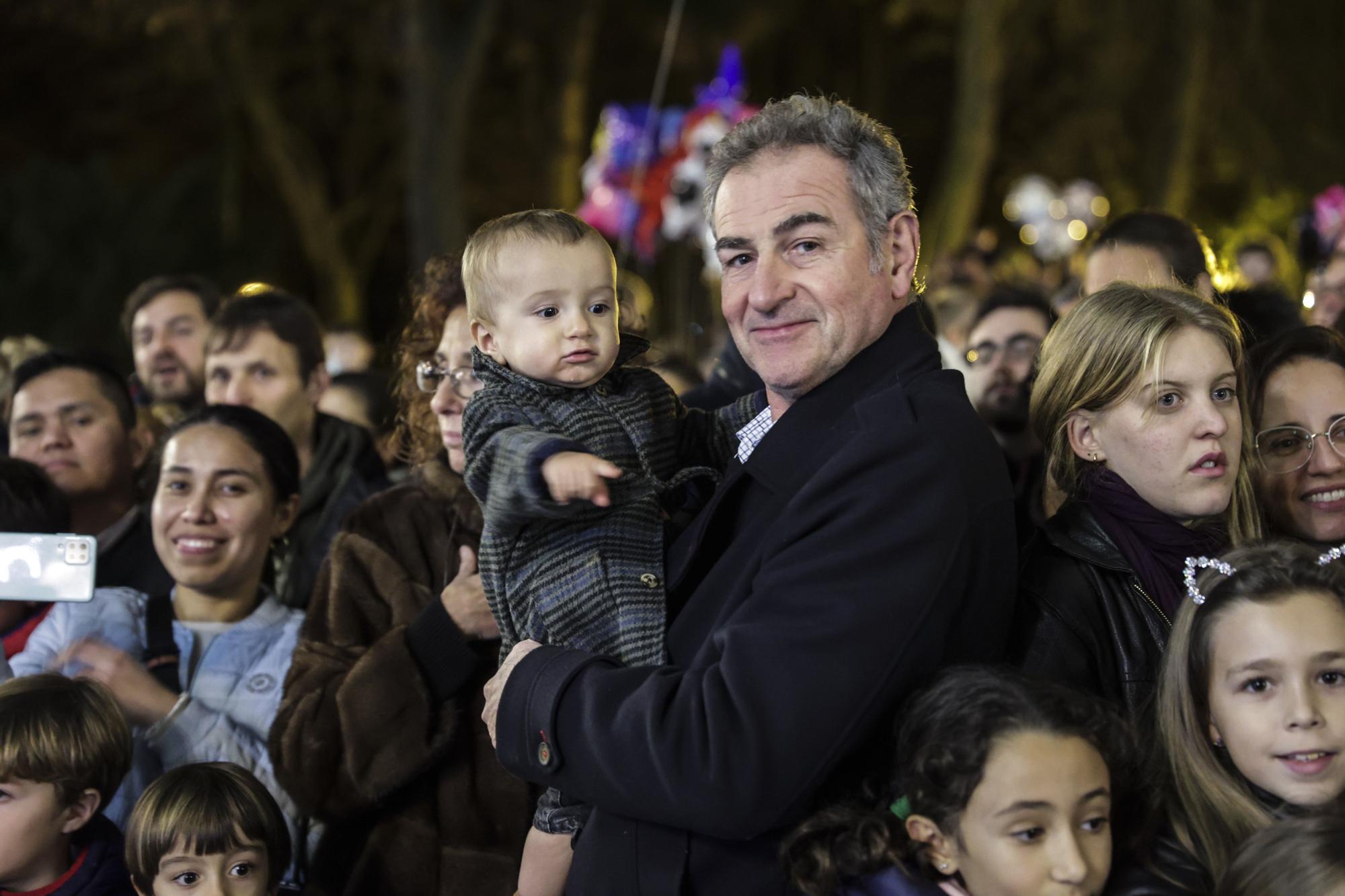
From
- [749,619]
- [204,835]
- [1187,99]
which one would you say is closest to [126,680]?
A: [204,835]

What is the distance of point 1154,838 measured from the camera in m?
2.89

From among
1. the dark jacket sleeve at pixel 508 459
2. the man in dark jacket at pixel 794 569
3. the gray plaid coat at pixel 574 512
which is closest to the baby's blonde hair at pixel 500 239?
the gray plaid coat at pixel 574 512

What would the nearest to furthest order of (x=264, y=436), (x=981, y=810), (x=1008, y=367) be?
(x=981, y=810) < (x=264, y=436) < (x=1008, y=367)

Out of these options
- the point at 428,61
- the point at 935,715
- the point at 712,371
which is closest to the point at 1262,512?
the point at 935,715

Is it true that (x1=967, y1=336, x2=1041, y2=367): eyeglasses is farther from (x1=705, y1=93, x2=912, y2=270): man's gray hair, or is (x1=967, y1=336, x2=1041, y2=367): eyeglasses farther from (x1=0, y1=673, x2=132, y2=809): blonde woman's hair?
(x1=0, y1=673, x2=132, y2=809): blonde woman's hair

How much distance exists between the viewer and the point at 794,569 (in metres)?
2.65

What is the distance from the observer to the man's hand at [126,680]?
4121 mm

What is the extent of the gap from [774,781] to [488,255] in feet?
4.68

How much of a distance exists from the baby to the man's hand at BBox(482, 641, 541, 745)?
18 centimetres

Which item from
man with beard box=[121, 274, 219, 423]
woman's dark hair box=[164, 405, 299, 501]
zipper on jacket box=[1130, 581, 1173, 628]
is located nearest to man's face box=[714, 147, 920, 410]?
zipper on jacket box=[1130, 581, 1173, 628]

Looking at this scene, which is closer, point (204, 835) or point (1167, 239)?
point (204, 835)

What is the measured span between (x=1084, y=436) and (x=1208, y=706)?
70 centimetres

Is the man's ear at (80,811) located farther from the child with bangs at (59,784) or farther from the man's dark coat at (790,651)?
the man's dark coat at (790,651)

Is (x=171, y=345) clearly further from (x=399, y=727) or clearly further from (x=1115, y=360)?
(x=1115, y=360)
